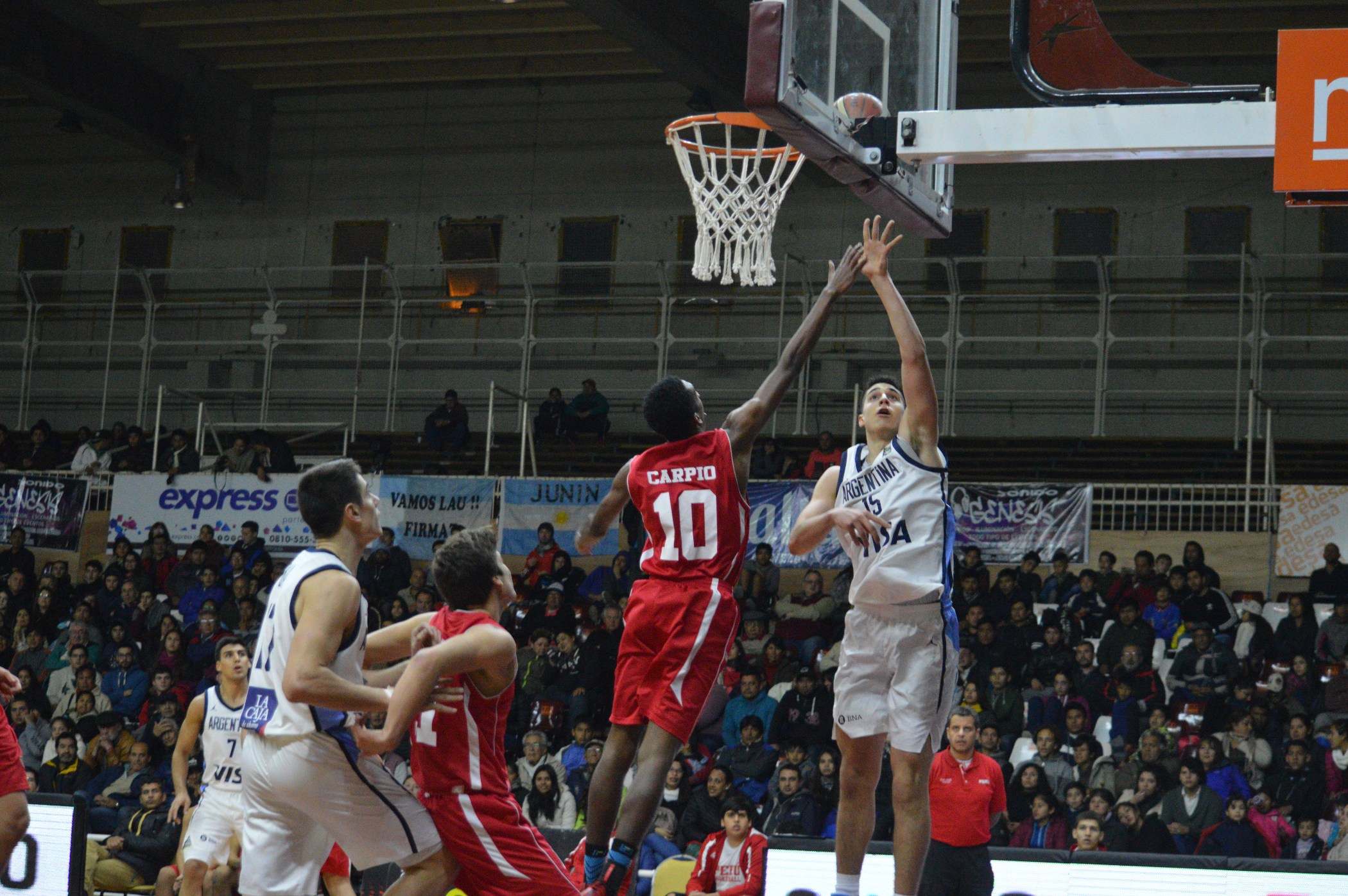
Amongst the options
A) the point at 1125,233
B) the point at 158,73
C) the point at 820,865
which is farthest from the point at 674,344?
the point at 820,865

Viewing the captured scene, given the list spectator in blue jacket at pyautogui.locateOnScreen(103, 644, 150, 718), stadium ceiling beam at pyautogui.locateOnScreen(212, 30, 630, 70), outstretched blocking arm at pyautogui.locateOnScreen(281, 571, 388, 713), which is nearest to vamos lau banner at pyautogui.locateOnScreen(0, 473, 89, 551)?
spectator in blue jacket at pyautogui.locateOnScreen(103, 644, 150, 718)

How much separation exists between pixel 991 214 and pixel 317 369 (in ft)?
37.2

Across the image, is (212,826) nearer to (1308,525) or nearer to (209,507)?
(209,507)

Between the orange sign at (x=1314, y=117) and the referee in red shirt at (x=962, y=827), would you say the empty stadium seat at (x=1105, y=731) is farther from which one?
the orange sign at (x=1314, y=117)

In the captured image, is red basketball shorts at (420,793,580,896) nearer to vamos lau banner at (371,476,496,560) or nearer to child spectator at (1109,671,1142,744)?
child spectator at (1109,671,1142,744)

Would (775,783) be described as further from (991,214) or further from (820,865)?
(991,214)

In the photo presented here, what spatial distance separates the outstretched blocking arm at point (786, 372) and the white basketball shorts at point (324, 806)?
2.03m

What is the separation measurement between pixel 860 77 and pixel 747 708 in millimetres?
8812

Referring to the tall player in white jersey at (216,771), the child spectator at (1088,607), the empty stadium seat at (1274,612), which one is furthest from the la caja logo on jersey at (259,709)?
the empty stadium seat at (1274,612)

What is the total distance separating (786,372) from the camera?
21.6ft

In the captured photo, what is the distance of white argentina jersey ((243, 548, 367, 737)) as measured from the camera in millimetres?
5375

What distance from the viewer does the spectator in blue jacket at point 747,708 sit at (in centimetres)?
1461

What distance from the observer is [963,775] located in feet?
34.3

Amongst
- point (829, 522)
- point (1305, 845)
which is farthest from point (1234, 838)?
point (829, 522)
